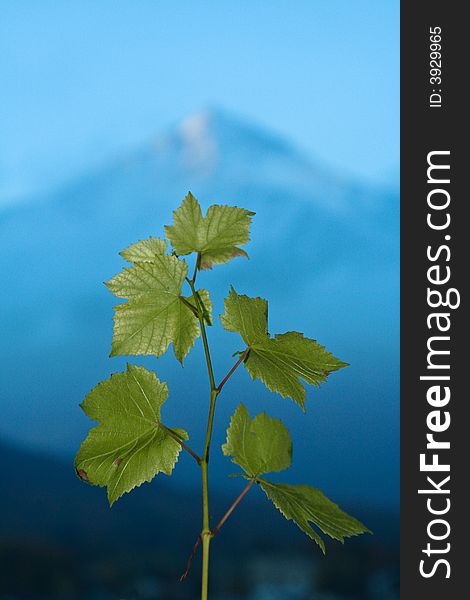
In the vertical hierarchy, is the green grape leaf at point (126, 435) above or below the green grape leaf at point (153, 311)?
below

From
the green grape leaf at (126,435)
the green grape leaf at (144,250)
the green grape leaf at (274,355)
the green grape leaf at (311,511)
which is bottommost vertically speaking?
the green grape leaf at (311,511)

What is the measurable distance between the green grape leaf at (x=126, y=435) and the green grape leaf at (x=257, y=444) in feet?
0.18

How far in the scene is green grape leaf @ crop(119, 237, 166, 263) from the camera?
0.76m

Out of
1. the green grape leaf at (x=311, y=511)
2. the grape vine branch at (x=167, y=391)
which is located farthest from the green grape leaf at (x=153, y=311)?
the green grape leaf at (x=311, y=511)

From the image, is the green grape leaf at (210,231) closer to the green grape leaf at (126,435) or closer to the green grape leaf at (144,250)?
the green grape leaf at (144,250)

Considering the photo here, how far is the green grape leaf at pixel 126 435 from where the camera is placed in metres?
0.71

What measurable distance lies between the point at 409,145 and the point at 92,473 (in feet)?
3.46

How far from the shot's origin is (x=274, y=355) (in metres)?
0.72

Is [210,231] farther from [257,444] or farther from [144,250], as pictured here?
[257,444]

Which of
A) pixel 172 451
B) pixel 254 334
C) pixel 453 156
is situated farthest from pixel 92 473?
pixel 453 156

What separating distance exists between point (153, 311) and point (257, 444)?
16 cm

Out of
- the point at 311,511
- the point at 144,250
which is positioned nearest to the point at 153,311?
the point at 144,250

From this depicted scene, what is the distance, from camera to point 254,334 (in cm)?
72

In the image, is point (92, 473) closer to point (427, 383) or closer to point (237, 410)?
point (237, 410)
